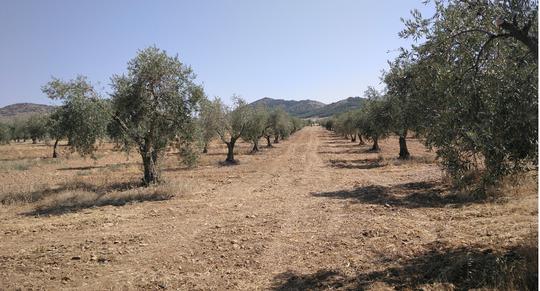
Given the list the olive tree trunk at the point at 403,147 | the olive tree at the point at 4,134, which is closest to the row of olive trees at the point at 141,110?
the olive tree trunk at the point at 403,147

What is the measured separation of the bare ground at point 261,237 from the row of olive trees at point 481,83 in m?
2.06

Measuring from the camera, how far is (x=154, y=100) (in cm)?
1912

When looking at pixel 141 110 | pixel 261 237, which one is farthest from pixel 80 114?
pixel 261 237

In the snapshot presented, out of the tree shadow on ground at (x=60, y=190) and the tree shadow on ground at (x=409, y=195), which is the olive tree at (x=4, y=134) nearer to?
the tree shadow on ground at (x=60, y=190)

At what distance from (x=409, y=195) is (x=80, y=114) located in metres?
14.9

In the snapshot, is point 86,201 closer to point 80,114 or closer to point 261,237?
point 80,114

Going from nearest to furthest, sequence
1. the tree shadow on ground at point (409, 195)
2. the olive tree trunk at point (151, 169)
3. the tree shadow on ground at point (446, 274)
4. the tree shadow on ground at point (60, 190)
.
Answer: the tree shadow on ground at point (446, 274) < the tree shadow on ground at point (409, 195) < the tree shadow on ground at point (60, 190) < the olive tree trunk at point (151, 169)

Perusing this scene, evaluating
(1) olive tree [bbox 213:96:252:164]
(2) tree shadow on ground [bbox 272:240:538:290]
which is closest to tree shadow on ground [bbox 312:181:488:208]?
(2) tree shadow on ground [bbox 272:240:538:290]

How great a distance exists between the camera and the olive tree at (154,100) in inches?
738

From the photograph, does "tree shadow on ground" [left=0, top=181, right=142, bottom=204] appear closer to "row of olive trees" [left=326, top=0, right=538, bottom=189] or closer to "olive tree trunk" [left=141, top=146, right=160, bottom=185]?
"olive tree trunk" [left=141, top=146, right=160, bottom=185]

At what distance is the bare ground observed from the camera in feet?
26.2

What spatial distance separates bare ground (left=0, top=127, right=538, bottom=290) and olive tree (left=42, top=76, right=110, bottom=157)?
8.58 ft

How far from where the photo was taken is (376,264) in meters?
8.37

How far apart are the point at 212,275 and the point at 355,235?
13.8ft
